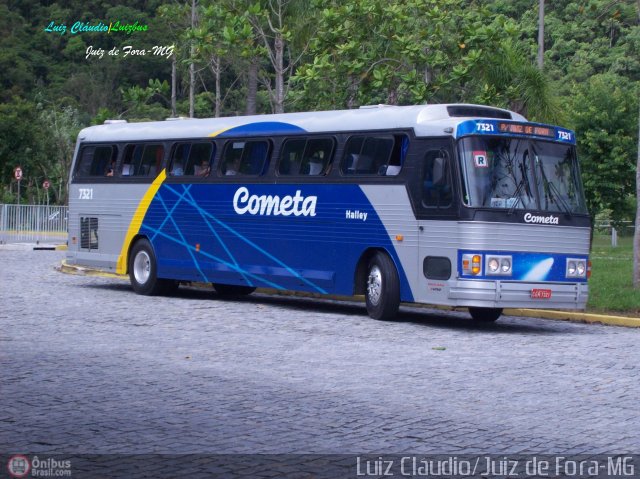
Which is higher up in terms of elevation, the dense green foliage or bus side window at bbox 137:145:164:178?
the dense green foliage

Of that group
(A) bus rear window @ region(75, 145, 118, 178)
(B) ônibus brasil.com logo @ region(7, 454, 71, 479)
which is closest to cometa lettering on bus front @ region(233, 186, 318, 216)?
(A) bus rear window @ region(75, 145, 118, 178)

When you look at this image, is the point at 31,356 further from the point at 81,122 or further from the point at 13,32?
the point at 13,32

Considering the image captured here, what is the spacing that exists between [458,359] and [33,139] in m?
48.6

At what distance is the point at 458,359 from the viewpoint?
1362 cm

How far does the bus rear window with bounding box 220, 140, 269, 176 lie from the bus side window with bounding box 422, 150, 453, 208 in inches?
159

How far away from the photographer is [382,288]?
18.2 m

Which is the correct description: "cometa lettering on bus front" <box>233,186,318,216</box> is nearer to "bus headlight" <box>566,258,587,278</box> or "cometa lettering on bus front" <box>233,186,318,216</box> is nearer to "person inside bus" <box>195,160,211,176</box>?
"person inside bus" <box>195,160,211,176</box>

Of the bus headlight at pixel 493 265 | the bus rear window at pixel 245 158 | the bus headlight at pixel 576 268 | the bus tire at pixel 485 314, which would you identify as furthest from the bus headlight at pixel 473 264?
Answer: the bus rear window at pixel 245 158

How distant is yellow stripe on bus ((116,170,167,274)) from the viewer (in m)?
23.1

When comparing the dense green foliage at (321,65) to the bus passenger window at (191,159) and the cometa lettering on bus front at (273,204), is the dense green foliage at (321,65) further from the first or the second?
the cometa lettering on bus front at (273,204)

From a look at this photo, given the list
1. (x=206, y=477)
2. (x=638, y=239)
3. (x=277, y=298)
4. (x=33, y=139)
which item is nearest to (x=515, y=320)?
(x=638, y=239)

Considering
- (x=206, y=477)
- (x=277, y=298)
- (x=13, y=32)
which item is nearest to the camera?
(x=206, y=477)

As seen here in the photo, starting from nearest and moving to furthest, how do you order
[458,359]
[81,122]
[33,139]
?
[458,359]
[33,139]
[81,122]

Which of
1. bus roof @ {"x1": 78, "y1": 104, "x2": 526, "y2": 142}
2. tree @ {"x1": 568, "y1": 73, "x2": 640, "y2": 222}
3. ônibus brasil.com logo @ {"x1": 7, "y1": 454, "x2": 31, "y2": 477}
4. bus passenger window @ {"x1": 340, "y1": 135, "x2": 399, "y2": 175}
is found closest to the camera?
ônibus brasil.com logo @ {"x1": 7, "y1": 454, "x2": 31, "y2": 477}
